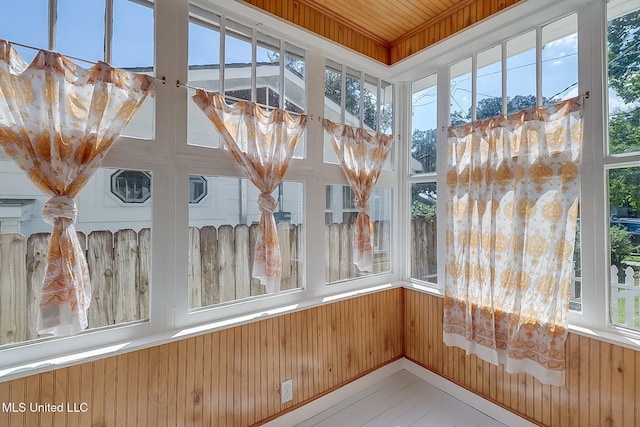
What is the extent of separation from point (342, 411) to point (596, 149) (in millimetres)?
2270

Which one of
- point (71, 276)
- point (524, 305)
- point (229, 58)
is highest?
point (229, 58)

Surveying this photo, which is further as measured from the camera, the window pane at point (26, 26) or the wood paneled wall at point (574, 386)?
the wood paneled wall at point (574, 386)

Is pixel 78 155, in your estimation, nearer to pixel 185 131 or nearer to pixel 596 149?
pixel 185 131

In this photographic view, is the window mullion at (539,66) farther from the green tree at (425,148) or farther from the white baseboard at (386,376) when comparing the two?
the white baseboard at (386,376)

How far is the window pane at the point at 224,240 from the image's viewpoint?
167cm

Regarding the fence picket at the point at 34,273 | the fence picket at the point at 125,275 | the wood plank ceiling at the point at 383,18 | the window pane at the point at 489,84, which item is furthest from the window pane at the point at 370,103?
the fence picket at the point at 34,273

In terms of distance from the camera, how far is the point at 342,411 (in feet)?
6.73

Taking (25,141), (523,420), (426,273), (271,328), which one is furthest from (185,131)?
(523,420)

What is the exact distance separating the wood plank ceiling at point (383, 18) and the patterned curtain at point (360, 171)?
71cm

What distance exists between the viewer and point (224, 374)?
1.66 meters

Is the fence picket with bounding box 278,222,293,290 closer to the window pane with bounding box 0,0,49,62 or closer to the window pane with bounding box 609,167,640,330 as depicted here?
the window pane with bounding box 0,0,49,62

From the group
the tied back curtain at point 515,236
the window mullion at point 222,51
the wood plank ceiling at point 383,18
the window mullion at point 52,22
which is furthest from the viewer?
the wood plank ceiling at point 383,18

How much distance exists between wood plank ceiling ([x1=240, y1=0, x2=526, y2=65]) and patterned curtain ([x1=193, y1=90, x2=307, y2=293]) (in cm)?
70

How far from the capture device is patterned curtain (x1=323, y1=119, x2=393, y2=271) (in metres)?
2.22
